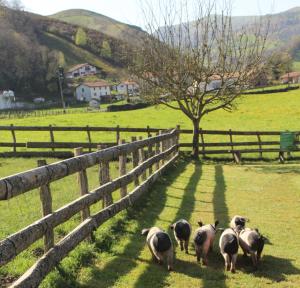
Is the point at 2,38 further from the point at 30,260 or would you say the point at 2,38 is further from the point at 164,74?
the point at 30,260

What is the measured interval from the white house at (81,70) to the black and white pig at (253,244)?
169m

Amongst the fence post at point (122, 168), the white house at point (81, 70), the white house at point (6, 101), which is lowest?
the fence post at point (122, 168)

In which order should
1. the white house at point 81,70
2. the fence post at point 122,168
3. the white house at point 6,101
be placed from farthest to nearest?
the white house at point 81,70 < the white house at point 6,101 < the fence post at point 122,168

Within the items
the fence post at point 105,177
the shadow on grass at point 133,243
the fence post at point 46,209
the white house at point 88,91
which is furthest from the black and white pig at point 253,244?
the white house at point 88,91

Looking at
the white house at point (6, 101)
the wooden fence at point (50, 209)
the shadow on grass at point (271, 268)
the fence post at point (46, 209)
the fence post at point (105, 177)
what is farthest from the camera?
the white house at point (6, 101)

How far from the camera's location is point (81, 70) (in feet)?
581

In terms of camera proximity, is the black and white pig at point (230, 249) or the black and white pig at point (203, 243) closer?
the black and white pig at point (230, 249)

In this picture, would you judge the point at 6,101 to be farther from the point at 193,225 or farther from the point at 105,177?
the point at 193,225

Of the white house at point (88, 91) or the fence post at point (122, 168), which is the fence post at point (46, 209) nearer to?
the fence post at point (122, 168)

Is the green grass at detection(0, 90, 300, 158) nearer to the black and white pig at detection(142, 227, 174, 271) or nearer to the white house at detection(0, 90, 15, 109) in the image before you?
the black and white pig at detection(142, 227, 174, 271)

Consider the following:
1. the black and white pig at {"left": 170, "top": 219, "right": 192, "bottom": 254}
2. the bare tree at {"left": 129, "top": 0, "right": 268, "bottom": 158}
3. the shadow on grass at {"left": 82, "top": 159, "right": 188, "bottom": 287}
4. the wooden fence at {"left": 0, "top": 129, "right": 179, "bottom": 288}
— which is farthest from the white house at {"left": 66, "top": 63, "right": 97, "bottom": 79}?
the black and white pig at {"left": 170, "top": 219, "right": 192, "bottom": 254}

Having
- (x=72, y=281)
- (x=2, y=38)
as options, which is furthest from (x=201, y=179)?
(x=2, y=38)

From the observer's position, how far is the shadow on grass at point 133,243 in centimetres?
589

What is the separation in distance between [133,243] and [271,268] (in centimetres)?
235
